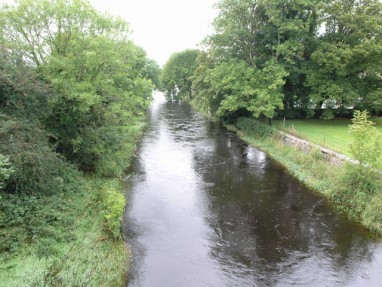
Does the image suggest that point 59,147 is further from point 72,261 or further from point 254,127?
point 254,127

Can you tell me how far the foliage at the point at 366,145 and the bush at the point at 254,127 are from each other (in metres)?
11.2

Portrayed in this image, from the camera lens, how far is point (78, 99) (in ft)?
43.3

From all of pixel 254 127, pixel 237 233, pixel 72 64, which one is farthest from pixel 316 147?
pixel 72 64

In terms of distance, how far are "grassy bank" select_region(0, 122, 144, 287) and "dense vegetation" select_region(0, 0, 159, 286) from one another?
0.09 ft

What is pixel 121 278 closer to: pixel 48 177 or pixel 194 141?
pixel 48 177

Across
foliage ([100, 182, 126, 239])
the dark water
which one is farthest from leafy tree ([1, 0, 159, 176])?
foliage ([100, 182, 126, 239])

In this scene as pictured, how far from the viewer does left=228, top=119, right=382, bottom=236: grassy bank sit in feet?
39.4

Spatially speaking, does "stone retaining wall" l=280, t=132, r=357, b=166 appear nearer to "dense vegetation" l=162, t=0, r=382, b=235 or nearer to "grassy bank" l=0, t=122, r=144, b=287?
"dense vegetation" l=162, t=0, r=382, b=235

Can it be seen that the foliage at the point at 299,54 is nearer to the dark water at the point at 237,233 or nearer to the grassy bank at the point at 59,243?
the dark water at the point at 237,233

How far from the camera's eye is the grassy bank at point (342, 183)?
12.0 meters

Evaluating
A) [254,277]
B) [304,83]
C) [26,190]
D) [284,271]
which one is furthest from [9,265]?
[304,83]

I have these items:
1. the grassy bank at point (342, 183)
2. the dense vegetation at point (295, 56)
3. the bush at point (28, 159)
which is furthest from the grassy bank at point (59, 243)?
the dense vegetation at point (295, 56)

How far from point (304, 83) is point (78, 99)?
22311 millimetres

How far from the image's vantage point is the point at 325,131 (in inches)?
980
